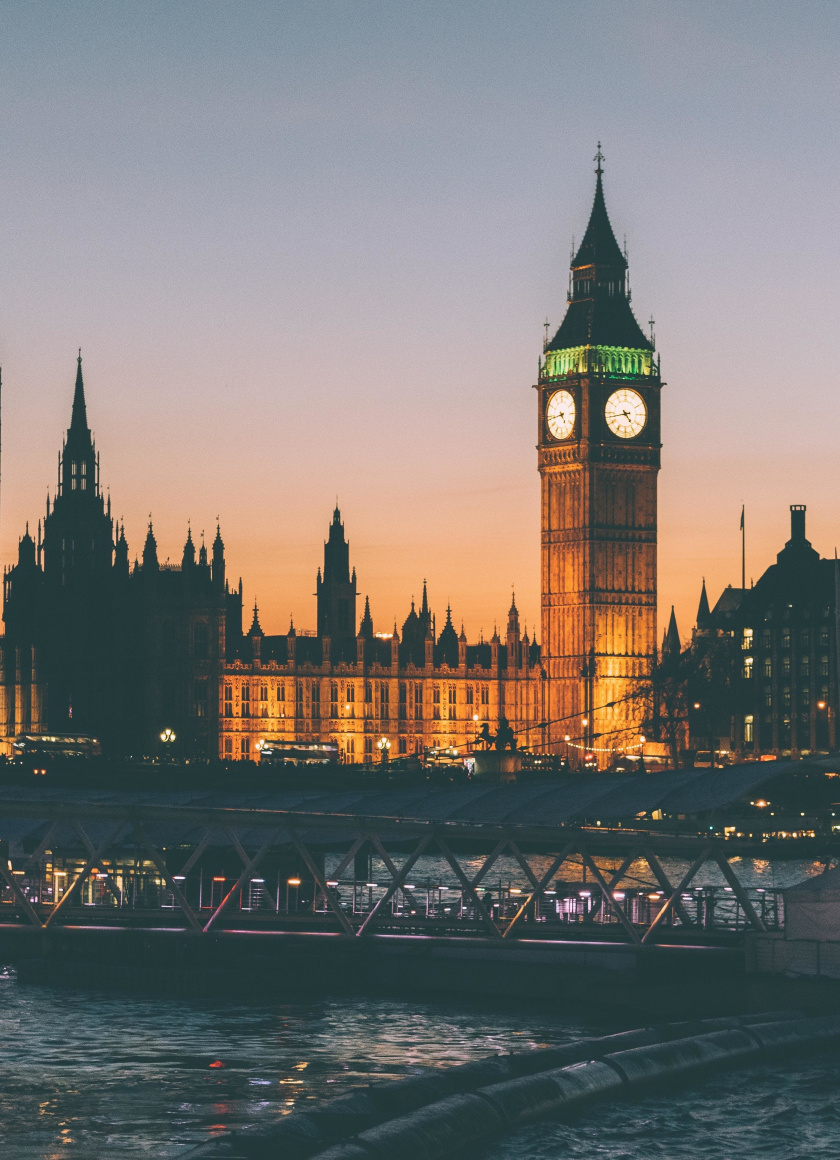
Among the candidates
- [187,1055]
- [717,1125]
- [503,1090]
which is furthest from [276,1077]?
[717,1125]

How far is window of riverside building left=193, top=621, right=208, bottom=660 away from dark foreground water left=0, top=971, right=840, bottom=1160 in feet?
390

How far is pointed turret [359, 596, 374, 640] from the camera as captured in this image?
18161 cm

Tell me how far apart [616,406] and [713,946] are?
437ft

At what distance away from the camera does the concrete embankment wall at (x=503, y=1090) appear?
29.7 meters

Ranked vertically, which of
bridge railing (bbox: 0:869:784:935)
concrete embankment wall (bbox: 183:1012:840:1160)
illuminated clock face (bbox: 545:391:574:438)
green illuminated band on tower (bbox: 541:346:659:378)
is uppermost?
green illuminated band on tower (bbox: 541:346:659:378)

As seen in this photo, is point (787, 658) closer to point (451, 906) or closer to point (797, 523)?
point (797, 523)

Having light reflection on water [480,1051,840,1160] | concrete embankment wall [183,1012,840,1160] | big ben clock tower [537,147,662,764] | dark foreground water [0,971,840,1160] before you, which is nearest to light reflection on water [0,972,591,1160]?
dark foreground water [0,971,840,1160]

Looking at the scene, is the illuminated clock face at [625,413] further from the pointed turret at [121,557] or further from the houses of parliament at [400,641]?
the pointed turret at [121,557]

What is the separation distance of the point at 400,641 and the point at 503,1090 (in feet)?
497

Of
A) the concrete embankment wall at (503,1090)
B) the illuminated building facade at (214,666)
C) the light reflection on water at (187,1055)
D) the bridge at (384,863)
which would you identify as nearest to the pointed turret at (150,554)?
the illuminated building facade at (214,666)

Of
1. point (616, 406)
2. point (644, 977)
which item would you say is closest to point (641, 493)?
point (616, 406)

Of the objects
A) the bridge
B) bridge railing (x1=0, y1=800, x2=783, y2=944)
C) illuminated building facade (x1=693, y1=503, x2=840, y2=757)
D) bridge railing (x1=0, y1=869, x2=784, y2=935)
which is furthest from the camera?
illuminated building facade (x1=693, y1=503, x2=840, y2=757)

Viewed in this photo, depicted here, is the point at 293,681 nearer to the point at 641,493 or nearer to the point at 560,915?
the point at 641,493

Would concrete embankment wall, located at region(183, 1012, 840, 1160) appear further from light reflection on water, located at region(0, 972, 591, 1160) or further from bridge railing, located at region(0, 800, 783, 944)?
bridge railing, located at region(0, 800, 783, 944)
